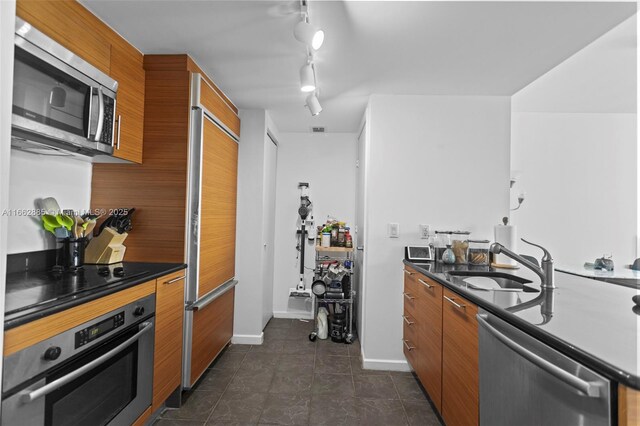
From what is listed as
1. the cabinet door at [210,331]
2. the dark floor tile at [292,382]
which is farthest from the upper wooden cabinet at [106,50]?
the dark floor tile at [292,382]

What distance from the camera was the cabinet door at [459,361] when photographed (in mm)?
1354

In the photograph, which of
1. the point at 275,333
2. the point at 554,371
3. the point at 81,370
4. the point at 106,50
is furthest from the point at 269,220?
the point at 554,371

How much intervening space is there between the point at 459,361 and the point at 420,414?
2.51ft

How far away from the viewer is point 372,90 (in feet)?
8.50

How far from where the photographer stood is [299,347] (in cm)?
295

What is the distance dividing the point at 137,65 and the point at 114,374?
1836 millimetres

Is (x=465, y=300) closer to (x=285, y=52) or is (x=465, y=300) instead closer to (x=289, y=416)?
(x=289, y=416)

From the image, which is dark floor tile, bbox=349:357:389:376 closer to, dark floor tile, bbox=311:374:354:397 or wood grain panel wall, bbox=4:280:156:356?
dark floor tile, bbox=311:374:354:397

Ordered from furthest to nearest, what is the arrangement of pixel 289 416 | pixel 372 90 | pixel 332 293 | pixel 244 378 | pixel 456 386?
pixel 332 293 < pixel 372 90 < pixel 244 378 < pixel 289 416 < pixel 456 386

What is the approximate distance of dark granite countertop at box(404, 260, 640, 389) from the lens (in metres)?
0.70

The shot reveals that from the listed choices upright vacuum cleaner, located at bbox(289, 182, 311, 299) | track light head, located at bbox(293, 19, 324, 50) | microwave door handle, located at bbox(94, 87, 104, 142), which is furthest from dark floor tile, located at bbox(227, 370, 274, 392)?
track light head, located at bbox(293, 19, 324, 50)

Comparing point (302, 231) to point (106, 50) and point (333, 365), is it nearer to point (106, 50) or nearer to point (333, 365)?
point (333, 365)

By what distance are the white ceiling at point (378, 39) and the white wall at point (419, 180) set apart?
0.18 m

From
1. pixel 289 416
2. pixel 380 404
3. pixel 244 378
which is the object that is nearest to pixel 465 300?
pixel 380 404
